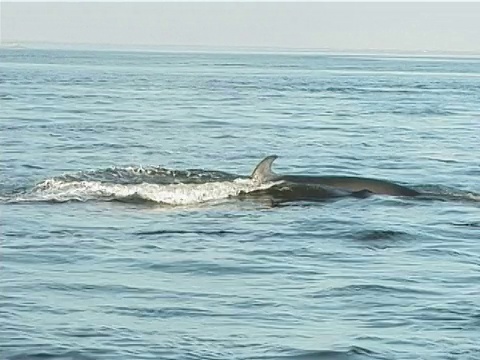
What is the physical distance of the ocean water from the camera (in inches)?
375

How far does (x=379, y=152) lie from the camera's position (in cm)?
2659

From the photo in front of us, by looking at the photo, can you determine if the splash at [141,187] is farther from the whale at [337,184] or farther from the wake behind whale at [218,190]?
the whale at [337,184]

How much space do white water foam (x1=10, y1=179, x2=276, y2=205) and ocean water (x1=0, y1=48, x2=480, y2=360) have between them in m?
0.03

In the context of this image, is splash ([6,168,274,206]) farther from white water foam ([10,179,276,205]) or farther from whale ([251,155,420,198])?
whale ([251,155,420,198])

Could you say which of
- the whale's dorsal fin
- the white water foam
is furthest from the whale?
the white water foam

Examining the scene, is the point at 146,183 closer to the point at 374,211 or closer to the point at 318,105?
the point at 374,211

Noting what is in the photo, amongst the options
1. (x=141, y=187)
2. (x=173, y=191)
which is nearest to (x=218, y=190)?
(x=173, y=191)

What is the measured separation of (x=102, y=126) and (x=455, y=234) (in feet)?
57.3

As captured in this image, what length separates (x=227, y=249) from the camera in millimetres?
13672

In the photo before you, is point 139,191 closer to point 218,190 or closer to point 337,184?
point 218,190

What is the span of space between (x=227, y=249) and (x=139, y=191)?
4491 millimetres

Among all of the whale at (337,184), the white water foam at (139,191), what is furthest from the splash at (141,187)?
the whale at (337,184)

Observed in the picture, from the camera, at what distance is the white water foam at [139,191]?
17.6m

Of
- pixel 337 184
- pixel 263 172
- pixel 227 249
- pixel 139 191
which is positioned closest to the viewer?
pixel 227 249
